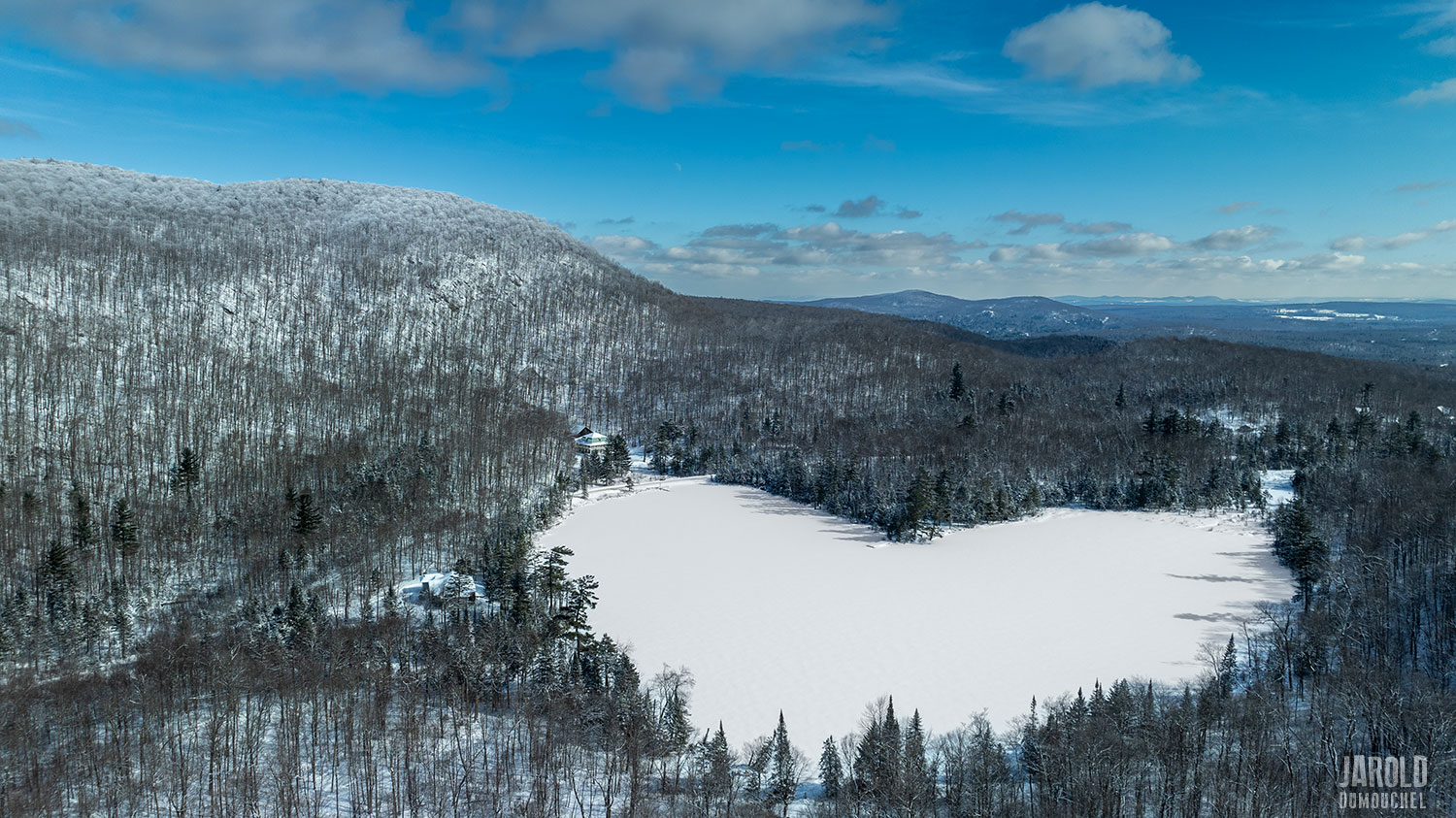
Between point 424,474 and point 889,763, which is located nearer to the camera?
point 889,763

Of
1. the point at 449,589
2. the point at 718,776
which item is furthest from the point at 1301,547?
the point at 449,589

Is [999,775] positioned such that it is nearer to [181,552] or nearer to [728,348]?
[181,552]

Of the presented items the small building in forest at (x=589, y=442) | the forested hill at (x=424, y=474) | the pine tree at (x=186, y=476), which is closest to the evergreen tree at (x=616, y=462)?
the forested hill at (x=424, y=474)

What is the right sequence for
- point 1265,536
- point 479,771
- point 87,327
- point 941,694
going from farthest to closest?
point 87,327
point 1265,536
point 941,694
point 479,771

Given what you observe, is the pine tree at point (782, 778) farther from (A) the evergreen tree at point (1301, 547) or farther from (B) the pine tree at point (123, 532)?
(B) the pine tree at point (123, 532)

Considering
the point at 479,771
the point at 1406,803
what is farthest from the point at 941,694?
the point at 479,771

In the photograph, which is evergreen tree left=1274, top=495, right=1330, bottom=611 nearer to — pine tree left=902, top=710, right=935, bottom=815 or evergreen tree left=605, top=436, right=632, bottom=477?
pine tree left=902, top=710, right=935, bottom=815

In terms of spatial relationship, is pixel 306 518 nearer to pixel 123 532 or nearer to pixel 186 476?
pixel 123 532
